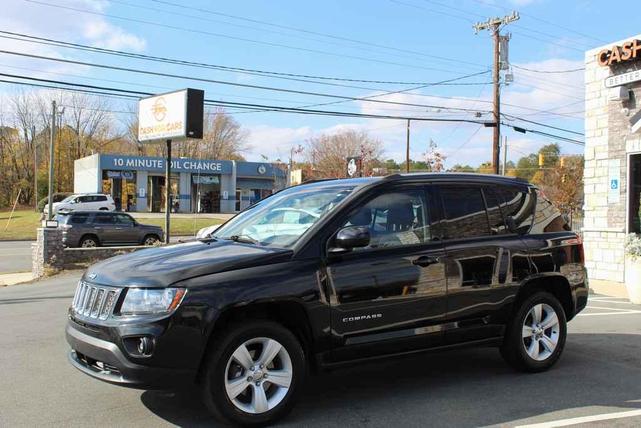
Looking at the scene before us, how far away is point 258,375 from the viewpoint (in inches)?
166

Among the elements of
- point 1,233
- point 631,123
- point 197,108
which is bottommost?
point 1,233

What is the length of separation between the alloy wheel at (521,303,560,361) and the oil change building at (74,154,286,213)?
4816cm

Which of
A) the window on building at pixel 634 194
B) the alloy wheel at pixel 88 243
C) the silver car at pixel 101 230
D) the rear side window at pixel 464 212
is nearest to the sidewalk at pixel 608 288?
the window on building at pixel 634 194

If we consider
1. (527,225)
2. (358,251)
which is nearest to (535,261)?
(527,225)

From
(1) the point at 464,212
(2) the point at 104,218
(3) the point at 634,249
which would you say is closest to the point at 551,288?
Answer: (1) the point at 464,212

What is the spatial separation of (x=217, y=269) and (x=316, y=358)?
41.3 inches

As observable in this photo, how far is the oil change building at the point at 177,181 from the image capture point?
53312mm

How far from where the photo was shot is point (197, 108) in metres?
22.1

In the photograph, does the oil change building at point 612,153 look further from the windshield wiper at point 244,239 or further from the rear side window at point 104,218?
the rear side window at point 104,218

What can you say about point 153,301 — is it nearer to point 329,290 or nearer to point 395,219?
point 329,290

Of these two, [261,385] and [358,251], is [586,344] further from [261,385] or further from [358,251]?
[261,385]

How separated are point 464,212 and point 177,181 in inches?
2074

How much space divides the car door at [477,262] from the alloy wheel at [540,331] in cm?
38

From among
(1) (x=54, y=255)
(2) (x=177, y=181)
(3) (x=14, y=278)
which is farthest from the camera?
(2) (x=177, y=181)
